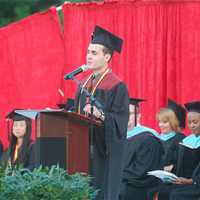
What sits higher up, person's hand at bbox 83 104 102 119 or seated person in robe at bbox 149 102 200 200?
person's hand at bbox 83 104 102 119

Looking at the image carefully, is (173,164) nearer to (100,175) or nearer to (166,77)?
(166,77)

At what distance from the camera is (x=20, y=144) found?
11234mm

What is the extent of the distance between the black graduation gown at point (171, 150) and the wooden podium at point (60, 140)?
3.28 meters

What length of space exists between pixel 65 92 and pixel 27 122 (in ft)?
6.44

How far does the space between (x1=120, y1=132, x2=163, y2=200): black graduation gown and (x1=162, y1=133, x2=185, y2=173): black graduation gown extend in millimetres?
76


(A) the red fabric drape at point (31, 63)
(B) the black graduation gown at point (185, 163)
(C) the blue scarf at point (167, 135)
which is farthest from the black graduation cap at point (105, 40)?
(A) the red fabric drape at point (31, 63)

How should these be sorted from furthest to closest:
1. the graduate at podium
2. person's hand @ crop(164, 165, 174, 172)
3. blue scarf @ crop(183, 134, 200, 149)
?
1. person's hand @ crop(164, 165, 174, 172)
2. blue scarf @ crop(183, 134, 200, 149)
3. the graduate at podium

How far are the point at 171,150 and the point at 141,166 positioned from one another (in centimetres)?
41

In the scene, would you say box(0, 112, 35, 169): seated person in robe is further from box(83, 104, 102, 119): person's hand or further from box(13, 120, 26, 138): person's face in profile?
box(83, 104, 102, 119): person's hand

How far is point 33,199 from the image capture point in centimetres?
634

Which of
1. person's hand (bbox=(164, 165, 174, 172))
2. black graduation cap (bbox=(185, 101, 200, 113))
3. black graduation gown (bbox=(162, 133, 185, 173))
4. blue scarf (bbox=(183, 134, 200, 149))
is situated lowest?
person's hand (bbox=(164, 165, 174, 172))

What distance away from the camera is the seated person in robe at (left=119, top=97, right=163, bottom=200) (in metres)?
11.4

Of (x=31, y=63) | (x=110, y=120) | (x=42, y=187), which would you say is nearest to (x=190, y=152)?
(x=110, y=120)

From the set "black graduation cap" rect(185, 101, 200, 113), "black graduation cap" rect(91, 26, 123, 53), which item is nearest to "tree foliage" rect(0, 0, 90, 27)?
"black graduation cap" rect(185, 101, 200, 113)
